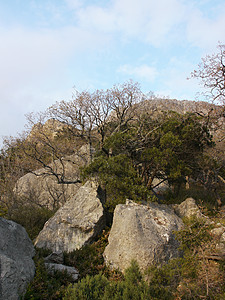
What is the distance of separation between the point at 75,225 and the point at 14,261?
5237 millimetres

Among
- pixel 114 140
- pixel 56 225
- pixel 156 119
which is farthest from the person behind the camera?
pixel 156 119

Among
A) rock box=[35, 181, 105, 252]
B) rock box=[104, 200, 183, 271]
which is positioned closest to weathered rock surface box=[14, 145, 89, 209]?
rock box=[35, 181, 105, 252]

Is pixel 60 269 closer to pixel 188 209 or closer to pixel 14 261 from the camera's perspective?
pixel 14 261

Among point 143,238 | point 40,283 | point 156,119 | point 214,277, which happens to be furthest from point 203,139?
point 40,283

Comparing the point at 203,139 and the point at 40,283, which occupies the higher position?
the point at 203,139

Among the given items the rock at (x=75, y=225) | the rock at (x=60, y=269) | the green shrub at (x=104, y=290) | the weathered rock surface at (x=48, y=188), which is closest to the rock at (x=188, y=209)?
the rock at (x=75, y=225)

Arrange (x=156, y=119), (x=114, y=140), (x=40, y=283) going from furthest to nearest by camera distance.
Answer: (x=156, y=119), (x=114, y=140), (x=40, y=283)

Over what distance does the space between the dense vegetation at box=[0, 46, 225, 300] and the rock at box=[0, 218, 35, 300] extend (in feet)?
1.20

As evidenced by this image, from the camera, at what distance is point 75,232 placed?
11.5 m

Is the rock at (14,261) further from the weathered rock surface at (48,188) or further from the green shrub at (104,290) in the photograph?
the weathered rock surface at (48,188)

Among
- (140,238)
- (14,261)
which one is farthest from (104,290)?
(140,238)

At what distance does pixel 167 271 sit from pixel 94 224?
4.94 m

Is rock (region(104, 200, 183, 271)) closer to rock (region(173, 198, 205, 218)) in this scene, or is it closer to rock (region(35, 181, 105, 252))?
rock (region(35, 181, 105, 252))

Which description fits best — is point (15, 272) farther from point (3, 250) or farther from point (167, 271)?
point (167, 271)
